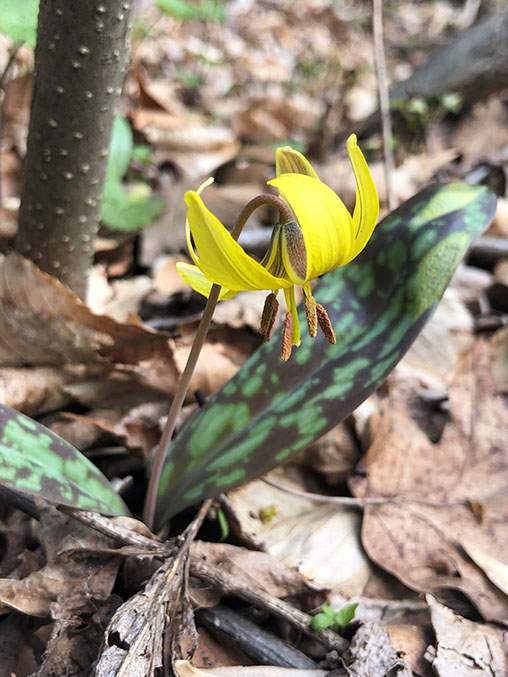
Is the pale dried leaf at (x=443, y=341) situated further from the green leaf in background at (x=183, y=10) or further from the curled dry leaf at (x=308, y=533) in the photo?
the green leaf in background at (x=183, y=10)

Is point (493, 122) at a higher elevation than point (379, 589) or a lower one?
higher

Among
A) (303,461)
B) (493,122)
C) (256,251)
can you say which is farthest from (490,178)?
(303,461)

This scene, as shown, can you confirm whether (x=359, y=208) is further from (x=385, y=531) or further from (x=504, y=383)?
(x=504, y=383)

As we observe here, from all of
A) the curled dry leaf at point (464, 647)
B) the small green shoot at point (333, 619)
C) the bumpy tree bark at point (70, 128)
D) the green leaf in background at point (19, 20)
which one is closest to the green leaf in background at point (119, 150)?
the green leaf in background at point (19, 20)

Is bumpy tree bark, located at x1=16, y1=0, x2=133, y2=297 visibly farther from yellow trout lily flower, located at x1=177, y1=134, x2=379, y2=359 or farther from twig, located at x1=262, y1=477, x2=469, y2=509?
twig, located at x1=262, y1=477, x2=469, y2=509

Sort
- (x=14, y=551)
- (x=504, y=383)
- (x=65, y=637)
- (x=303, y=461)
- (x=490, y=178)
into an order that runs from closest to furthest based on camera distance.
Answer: (x=65, y=637) → (x=14, y=551) → (x=303, y=461) → (x=504, y=383) → (x=490, y=178)

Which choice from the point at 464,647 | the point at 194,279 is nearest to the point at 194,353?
the point at 194,279
